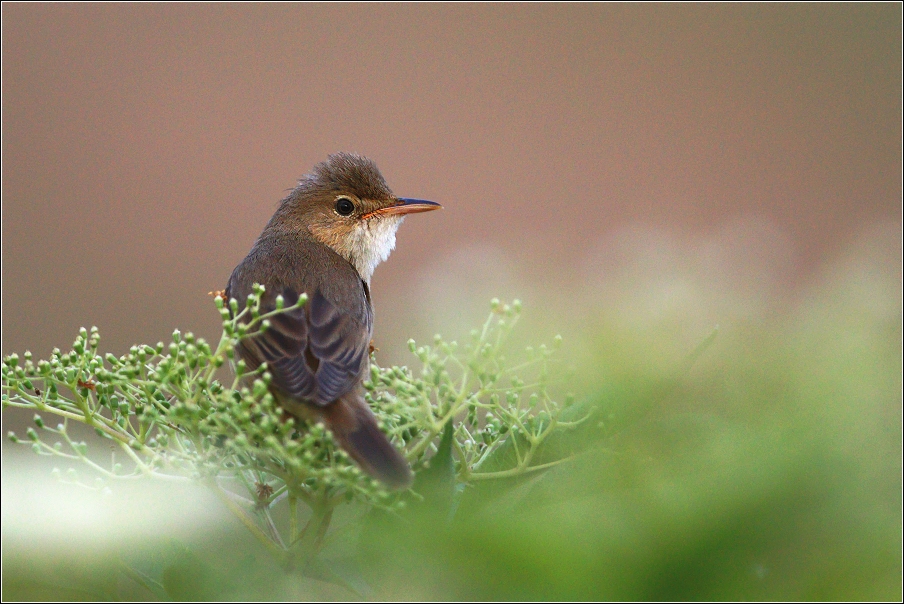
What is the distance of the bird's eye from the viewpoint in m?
3.62

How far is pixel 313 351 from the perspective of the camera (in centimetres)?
219

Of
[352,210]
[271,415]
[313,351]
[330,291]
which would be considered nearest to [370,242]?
[352,210]

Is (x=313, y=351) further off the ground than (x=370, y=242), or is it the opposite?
(x=370, y=242)

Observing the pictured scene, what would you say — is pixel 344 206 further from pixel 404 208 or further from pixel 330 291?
pixel 330 291

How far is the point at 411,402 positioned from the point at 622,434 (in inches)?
20.0

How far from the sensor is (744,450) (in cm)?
53

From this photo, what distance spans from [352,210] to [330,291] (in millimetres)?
934

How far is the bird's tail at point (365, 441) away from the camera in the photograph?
3.24ft

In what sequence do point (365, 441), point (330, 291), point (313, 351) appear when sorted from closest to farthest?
point (365, 441)
point (313, 351)
point (330, 291)

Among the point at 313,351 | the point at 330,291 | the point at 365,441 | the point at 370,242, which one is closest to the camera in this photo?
the point at 365,441

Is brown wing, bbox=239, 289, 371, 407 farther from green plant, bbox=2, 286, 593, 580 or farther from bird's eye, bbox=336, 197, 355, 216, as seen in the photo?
bird's eye, bbox=336, 197, 355, 216

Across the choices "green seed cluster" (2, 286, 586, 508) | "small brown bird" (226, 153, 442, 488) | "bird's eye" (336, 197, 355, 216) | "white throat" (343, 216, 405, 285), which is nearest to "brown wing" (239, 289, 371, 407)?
"small brown bird" (226, 153, 442, 488)

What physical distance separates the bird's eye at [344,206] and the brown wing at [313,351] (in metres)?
1.08

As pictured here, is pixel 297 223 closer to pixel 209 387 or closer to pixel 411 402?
pixel 209 387
